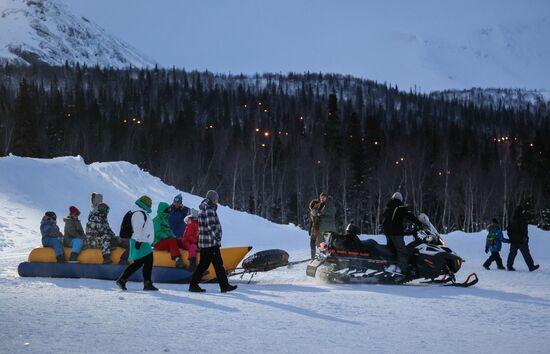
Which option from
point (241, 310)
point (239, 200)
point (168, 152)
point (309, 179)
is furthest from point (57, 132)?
point (241, 310)

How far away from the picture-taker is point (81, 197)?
25.1m

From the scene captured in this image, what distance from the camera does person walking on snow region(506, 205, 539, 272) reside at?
1448cm

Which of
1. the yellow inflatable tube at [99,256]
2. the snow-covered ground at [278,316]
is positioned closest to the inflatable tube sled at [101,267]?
the yellow inflatable tube at [99,256]

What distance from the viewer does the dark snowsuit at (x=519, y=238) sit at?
1450 centimetres

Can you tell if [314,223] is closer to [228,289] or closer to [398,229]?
[398,229]

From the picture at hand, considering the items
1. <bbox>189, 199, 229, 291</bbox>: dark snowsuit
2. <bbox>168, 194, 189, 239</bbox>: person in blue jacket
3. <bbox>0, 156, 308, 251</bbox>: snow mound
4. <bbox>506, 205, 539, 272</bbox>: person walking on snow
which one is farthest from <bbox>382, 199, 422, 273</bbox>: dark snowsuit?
<bbox>0, 156, 308, 251</bbox>: snow mound

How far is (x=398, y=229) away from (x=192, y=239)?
376 cm

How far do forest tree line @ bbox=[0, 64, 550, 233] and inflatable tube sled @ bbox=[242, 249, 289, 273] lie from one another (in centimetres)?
3826

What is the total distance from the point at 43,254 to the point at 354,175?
51.6 m

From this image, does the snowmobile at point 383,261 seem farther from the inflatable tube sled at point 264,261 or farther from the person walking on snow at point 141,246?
the person walking on snow at point 141,246

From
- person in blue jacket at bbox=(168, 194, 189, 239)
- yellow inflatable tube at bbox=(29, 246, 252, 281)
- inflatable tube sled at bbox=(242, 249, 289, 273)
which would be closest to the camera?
yellow inflatable tube at bbox=(29, 246, 252, 281)

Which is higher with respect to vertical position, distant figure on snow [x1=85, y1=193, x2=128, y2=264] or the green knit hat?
the green knit hat

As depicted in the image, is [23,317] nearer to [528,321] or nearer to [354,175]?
[528,321]

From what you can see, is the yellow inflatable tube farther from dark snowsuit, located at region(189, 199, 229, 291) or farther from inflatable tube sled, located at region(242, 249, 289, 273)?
dark snowsuit, located at region(189, 199, 229, 291)
